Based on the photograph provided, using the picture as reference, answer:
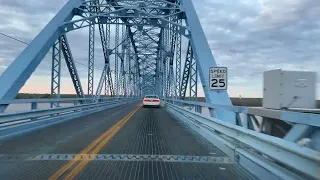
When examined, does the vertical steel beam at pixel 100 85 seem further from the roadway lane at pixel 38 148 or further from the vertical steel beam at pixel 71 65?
the roadway lane at pixel 38 148

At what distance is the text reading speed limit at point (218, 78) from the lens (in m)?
14.9

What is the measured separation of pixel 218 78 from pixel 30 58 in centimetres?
1064

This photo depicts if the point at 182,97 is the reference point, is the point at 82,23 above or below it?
above

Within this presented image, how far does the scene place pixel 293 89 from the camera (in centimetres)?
671

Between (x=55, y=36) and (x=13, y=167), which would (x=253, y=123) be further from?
(x=55, y=36)

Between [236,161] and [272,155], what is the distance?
8.38ft

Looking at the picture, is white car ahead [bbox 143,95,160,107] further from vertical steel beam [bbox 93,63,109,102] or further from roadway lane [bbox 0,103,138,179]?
roadway lane [bbox 0,103,138,179]

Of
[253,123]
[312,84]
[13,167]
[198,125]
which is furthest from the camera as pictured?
[198,125]

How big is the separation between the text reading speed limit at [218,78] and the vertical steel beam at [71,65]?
14177mm

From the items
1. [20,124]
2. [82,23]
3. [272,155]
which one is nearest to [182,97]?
[82,23]

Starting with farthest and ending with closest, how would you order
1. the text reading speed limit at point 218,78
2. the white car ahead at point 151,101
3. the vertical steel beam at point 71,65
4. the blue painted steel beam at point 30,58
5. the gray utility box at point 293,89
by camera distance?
the white car ahead at point 151,101 → the vertical steel beam at point 71,65 → the blue painted steel beam at point 30,58 → the text reading speed limit at point 218,78 → the gray utility box at point 293,89

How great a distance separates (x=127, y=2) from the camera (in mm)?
34938

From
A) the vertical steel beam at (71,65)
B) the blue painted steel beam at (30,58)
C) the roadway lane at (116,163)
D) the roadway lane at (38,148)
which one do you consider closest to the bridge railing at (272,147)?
the roadway lane at (116,163)

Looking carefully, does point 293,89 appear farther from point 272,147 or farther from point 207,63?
point 207,63
